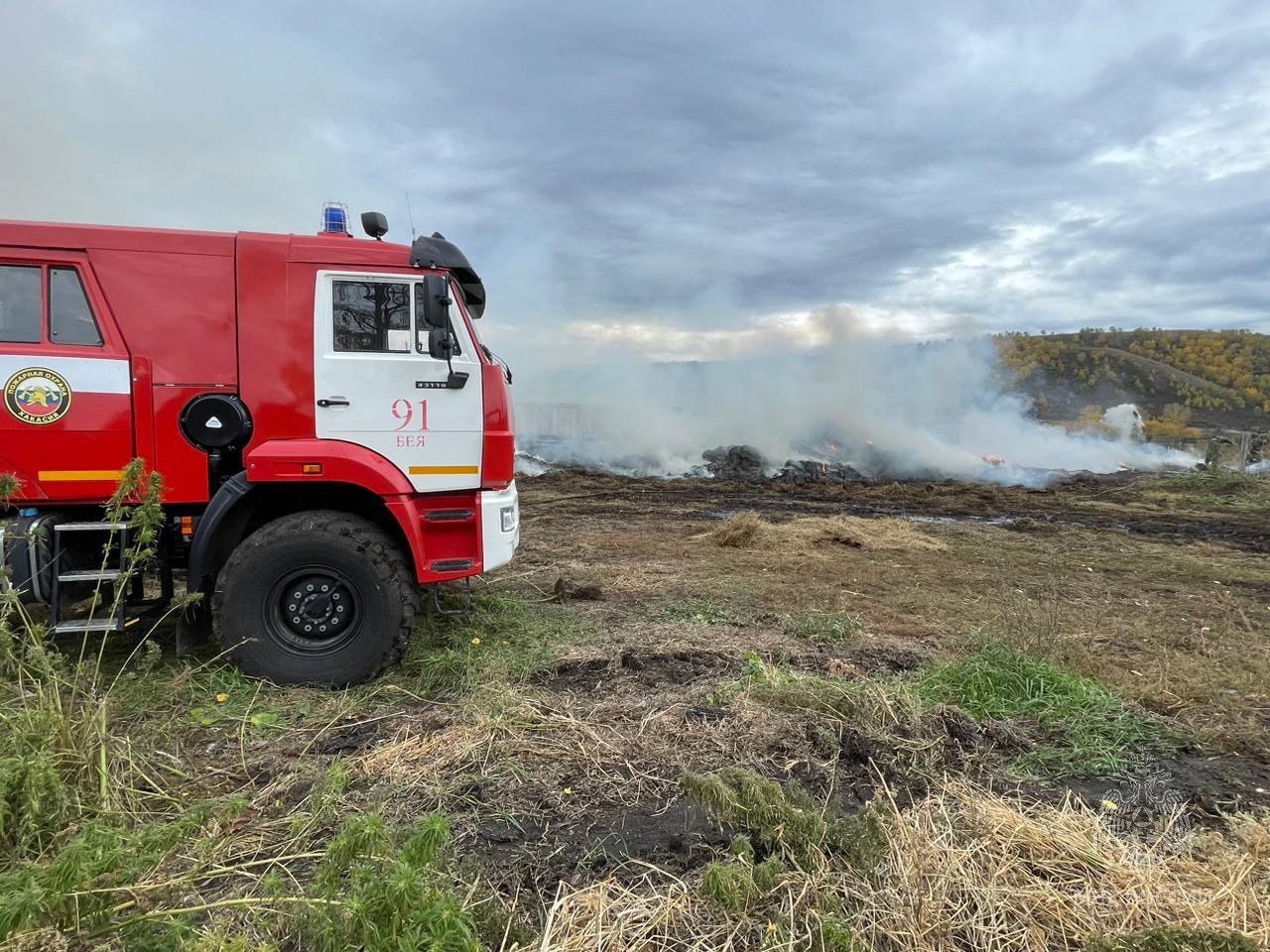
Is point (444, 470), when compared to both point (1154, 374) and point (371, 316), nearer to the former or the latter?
point (371, 316)

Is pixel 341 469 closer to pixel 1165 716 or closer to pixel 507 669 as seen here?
pixel 507 669

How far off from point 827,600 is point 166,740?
19.2ft

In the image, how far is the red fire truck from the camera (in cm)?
452

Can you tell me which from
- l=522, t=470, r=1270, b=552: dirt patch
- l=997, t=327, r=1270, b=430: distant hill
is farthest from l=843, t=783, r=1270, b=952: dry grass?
l=997, t=327, r=1270, b=430: distant hill

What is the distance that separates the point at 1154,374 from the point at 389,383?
195ft

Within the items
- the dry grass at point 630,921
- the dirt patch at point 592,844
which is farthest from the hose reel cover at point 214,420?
the dry grass at point 630,921

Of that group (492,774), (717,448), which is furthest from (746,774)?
(717,448)

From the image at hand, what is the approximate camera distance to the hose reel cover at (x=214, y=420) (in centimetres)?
470

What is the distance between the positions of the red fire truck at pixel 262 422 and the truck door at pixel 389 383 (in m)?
0.01

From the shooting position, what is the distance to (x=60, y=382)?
4.49 metres

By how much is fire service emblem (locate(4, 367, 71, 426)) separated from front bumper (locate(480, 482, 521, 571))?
2749 millimetres

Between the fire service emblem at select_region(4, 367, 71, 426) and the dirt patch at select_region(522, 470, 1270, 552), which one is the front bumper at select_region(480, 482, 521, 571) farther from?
the dirt patch at select_region(522, 470, 1270, 552)

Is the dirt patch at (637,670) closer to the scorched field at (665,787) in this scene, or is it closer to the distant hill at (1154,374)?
the scorched field at (665,787)

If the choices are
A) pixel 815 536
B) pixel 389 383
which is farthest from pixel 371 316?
pixel 815 536
